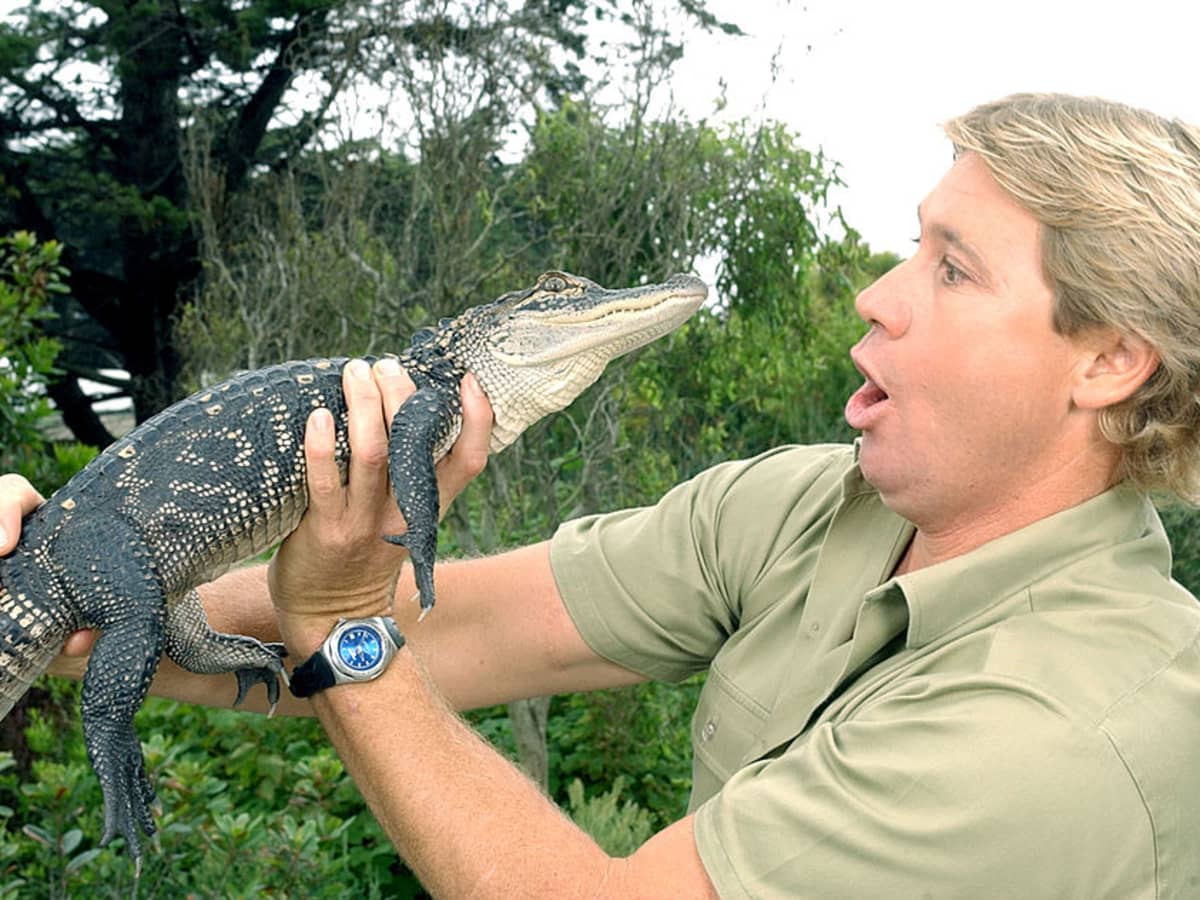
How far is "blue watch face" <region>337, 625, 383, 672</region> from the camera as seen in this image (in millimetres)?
2219

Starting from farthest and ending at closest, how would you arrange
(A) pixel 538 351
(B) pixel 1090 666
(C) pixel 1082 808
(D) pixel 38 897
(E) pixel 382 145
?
1. (E) pixel 382 145
2. (D) pixel 38 897
3. (A) pixel 538 351
4. (B) pixel 1090 666
5. (C) pixel 1082 808

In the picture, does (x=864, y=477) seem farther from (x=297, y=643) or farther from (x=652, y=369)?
(x=652, y=369)

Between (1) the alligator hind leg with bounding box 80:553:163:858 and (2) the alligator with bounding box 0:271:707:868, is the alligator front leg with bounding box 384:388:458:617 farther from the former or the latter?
(1) the alligator hind leg with bounding box 80:553:163:858

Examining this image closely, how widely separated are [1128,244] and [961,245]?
10.7 inches

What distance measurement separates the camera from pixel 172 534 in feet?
7.26

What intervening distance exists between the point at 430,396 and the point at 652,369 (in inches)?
179

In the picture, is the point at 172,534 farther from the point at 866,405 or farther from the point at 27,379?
the point at 27,379

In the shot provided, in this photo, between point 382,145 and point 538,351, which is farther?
point 382,145

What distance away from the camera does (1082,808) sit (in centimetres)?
173

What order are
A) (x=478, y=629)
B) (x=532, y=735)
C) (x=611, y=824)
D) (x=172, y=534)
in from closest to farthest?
1. (x=172, y=534)
2. (x=478, y=629)
3. (x=611, y=824)
4. (x=532, y=735)

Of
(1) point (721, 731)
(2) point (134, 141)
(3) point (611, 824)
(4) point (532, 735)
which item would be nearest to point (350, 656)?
(1) point (721, 731)

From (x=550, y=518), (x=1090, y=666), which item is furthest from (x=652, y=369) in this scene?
(x=1090, y=666)

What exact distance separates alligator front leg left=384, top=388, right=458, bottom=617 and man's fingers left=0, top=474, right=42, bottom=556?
64cm

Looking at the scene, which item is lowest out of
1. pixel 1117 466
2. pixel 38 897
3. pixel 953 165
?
pixel 38 897
